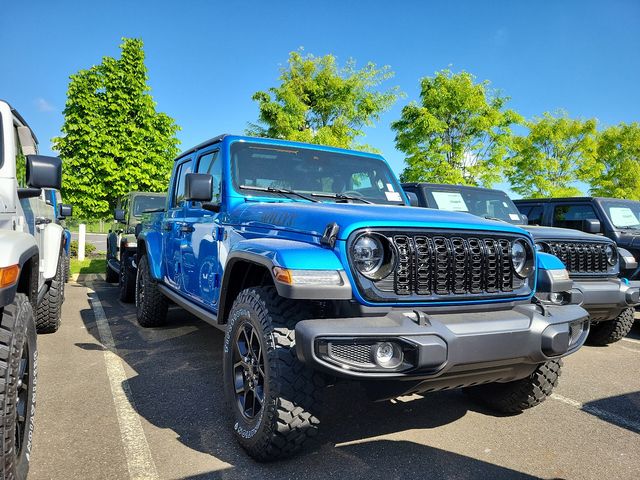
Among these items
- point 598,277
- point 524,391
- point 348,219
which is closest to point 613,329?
point 598,277

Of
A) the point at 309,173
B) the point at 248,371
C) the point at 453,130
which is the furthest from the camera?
the point at 453,130

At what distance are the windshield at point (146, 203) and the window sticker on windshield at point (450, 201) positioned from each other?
18.3 feet

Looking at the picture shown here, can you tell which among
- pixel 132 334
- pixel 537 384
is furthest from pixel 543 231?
pixel 132 334

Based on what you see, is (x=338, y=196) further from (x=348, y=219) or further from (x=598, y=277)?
(x=598, y=277)

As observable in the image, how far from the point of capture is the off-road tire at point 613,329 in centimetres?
552

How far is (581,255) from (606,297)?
58cm

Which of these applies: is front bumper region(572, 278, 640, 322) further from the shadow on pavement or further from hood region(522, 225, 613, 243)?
the shadow on pavement

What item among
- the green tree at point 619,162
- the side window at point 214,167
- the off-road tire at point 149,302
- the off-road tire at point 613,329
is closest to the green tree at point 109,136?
the off-road tire at point 149,302

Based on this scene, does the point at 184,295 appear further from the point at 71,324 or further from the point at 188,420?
the point at 71,324

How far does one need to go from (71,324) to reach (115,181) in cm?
1232

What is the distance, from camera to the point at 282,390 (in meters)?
2.36

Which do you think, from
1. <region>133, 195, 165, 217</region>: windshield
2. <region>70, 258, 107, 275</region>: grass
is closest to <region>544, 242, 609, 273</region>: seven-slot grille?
<region>133, 195, 165, 217</region>: windshield

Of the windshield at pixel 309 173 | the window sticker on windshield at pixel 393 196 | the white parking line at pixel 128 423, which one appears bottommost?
the white parking line at pixel 128 423

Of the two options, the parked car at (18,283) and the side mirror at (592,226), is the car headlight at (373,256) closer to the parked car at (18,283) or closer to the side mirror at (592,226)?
the parked car at (18,283)
